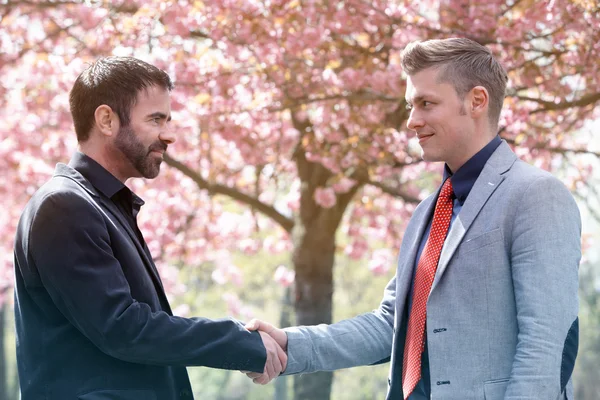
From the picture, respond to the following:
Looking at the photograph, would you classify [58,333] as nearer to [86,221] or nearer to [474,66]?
[86,221]

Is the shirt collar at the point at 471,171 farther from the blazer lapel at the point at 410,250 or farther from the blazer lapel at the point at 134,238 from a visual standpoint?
the blazer lapel at the point at 134,238

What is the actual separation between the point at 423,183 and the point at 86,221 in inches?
386

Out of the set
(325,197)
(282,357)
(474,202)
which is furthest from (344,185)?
(474,202)

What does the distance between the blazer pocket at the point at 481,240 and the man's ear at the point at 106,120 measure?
1324 millimetres

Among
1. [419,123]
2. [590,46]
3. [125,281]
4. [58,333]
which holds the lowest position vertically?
[58,333]

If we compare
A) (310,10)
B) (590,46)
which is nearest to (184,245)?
(310,10)

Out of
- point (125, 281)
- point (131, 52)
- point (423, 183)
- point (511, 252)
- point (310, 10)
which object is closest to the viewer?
point (511, 252)

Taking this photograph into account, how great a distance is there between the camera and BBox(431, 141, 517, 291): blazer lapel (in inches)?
103

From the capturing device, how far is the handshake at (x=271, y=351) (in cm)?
306

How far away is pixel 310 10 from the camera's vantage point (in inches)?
245

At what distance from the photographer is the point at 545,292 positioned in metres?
2.38

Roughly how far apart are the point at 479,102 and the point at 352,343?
1.15 metres

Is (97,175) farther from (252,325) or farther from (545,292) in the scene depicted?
(545,292)

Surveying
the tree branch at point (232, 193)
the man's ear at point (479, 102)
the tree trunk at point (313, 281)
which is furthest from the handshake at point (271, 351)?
the tree trunk at point (313, 281)
